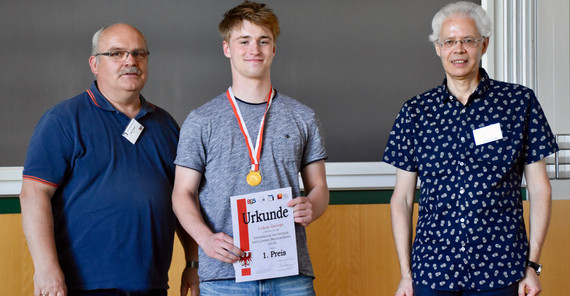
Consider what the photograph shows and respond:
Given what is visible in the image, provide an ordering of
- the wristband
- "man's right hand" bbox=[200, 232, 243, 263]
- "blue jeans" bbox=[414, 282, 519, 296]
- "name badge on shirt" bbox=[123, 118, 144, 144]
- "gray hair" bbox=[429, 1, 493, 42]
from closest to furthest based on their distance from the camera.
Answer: "man's right hand" bbox=[200, 232, 243, 263] < "blue jeans" bbox=[414, 282, 519, 296] < "gray hair" bbox=[429, 1, 493, 42] < "name badge on shirt" bbox=[123, 118, 144, 144] < the wristband

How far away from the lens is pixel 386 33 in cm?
350

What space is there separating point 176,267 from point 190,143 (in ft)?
4.96

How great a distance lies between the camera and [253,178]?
1.89 meters

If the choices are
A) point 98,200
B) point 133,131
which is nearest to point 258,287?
point 98,200

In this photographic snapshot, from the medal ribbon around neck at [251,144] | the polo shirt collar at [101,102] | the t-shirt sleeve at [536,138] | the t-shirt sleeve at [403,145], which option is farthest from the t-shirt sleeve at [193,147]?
the t-shirt sleeve at [536,138]

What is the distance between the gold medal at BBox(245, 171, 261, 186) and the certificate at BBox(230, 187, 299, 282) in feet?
0.15

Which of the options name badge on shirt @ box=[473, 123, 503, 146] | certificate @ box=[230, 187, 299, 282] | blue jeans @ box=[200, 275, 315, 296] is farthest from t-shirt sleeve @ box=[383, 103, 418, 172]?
blue jeans @ box=[200, 275, 315, 296]

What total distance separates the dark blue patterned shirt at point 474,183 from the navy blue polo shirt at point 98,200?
1.02 meters

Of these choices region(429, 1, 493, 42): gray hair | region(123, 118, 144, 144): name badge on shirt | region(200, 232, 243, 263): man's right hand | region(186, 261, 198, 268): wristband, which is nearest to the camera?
region(200, 232, 243, 263): man's right hand

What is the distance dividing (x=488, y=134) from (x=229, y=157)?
0.94 m

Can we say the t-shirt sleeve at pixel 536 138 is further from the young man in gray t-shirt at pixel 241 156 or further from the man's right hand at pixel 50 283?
the man's right hand at pixel 50 283

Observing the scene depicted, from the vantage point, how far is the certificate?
1.86m

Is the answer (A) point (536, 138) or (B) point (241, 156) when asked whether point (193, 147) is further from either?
(A) point (536, 138)

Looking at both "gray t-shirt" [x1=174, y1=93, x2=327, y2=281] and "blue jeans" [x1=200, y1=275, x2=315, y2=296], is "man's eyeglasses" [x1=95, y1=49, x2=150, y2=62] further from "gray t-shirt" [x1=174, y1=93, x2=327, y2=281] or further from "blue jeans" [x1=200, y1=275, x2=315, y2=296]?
"blue jeans" [x1=200, y1=275, x2=315, y2=296]
